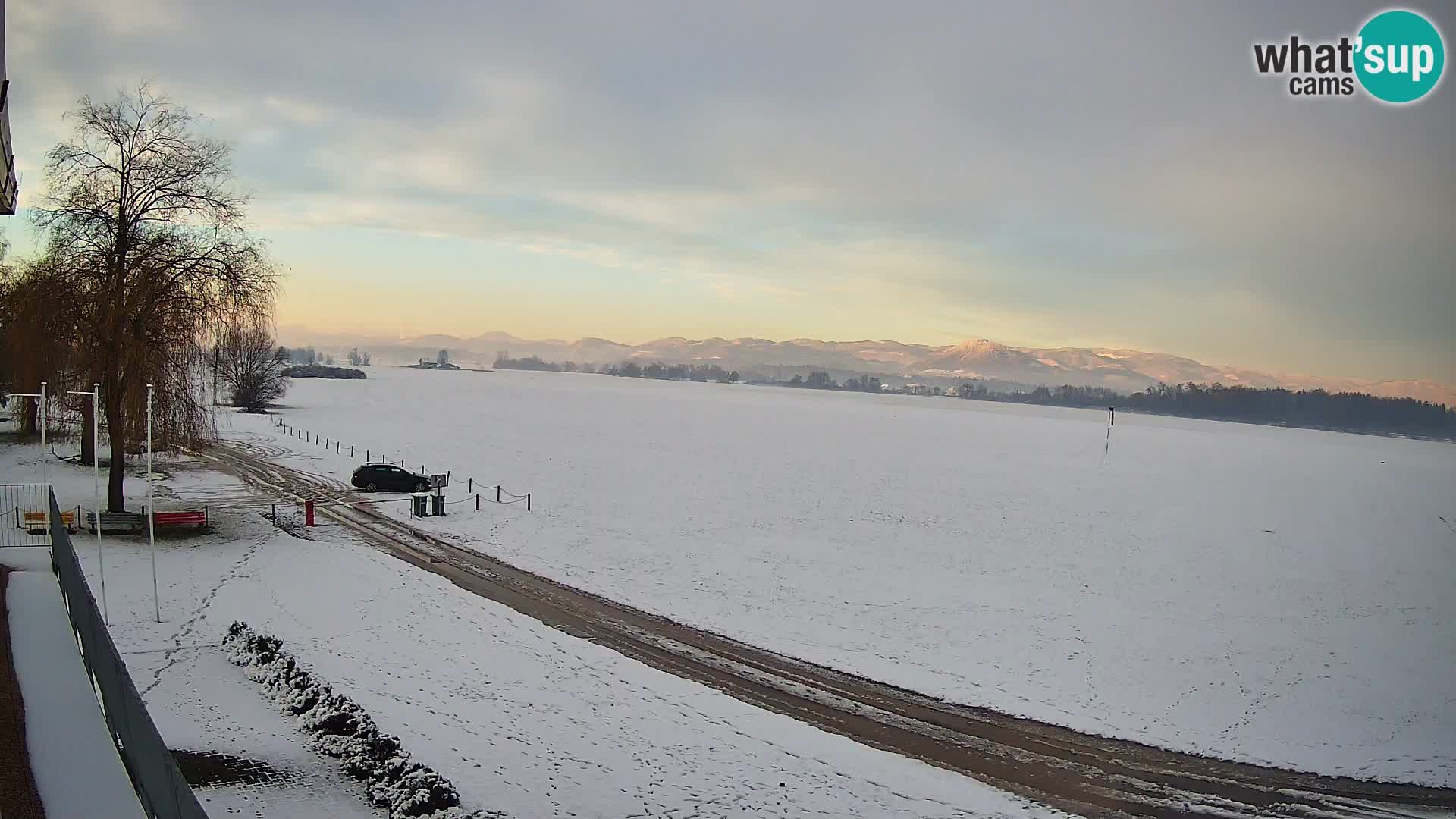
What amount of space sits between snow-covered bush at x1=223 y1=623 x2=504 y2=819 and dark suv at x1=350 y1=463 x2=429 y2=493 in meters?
20.1

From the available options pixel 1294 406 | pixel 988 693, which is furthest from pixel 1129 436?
pixel 988 693

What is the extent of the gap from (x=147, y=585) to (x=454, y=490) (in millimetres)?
17037

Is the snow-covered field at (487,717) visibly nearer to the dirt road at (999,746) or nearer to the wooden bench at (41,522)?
the dirt road at (999,746)

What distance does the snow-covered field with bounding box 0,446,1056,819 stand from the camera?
11.2m

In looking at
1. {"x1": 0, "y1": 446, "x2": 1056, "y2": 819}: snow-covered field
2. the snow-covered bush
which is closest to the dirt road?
{"x1": 0, "y1": 446, "x2": 1056, "y2": 819}: snow-covered field

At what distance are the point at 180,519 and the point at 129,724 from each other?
838 inches

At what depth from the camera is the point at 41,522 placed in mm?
21766

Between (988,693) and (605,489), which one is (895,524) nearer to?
(605,489)

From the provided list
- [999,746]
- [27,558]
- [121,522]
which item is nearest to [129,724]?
[999,746]

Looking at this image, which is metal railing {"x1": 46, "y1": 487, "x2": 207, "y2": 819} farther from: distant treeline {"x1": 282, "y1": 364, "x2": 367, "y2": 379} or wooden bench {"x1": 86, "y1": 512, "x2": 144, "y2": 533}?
distant treeline {"x1": 282, "y1": 364, "x2": 367, "y2": 379}

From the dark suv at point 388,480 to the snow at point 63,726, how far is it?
22.6 m

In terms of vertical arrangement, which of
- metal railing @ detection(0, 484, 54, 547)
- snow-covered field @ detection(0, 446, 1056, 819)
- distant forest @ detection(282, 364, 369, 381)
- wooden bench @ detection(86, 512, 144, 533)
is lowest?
snow-covered field @ detection(0, 446, 1056, 819)

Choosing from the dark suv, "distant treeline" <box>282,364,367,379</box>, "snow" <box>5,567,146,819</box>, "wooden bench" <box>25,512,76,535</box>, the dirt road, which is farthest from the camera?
"distant treeline" <box>282,364,367,379</box>

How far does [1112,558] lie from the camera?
28594mm
